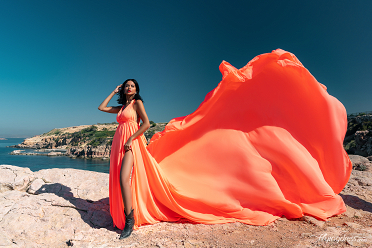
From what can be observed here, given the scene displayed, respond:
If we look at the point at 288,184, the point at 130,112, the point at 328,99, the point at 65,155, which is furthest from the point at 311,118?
the point at 65,155

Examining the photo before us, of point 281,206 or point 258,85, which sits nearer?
point 281,206

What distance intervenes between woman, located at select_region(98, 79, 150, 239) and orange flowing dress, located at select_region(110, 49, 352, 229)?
3 centimetres

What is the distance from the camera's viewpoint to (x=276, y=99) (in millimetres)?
4000

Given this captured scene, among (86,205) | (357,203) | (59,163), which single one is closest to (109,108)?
(86,205)

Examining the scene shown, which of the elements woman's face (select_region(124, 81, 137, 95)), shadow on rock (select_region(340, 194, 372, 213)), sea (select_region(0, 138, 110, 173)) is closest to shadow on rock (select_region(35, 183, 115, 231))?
woman's face (select_region(124, 81, 137, 95))

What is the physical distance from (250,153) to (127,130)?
229cm

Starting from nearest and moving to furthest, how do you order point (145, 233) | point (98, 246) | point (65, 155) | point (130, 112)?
point (98, 246) → point (145, 233) → point (130, 112) → point (65, 155)

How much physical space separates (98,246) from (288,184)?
132 inches

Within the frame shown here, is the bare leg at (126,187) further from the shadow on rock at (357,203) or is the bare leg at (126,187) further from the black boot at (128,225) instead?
the shadow on rock at (357,203)

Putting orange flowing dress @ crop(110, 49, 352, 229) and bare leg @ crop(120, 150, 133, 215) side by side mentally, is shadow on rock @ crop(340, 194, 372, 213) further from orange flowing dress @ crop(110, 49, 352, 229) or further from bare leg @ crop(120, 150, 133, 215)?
bare leg @ crop(120, 150, 133, 215)

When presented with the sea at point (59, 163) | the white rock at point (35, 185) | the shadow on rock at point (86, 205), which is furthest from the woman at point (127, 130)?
the sea at point (59, 163)

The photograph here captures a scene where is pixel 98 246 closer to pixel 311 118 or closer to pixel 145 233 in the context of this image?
pixel 145 233

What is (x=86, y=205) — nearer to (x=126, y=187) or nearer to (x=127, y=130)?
(x=126, y=187)

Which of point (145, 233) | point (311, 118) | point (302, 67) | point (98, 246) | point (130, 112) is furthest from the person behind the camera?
point (311, 118)
